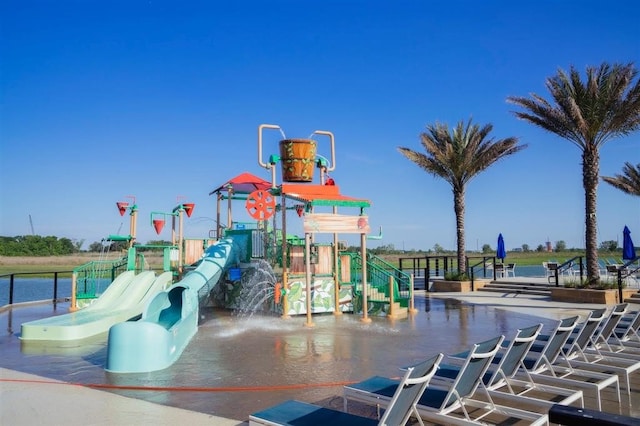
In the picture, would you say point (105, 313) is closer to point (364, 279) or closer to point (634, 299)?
point (364, 279)

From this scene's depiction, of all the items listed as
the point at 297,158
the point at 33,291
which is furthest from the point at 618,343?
the point at 33,291

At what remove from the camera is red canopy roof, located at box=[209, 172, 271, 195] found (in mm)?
18250

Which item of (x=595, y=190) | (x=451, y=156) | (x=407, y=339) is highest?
(x=451, y=156)

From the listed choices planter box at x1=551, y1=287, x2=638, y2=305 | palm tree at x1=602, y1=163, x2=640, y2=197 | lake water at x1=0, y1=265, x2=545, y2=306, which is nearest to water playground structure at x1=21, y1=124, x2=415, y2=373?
planter box at x1=551, y1=287, x2=638, y2=305

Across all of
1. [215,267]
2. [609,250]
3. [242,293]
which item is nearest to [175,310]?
[215,267]

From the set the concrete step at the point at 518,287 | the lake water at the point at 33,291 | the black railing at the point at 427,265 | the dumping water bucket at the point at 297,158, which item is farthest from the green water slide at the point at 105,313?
the concrete step at the point at 518,287

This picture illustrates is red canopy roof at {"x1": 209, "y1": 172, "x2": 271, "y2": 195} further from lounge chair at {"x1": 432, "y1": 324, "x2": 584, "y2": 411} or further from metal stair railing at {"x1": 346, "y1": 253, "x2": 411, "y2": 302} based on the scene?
lounge chair at {"x1": 432, "y1": 324, "x2": 584, "y2": 411}

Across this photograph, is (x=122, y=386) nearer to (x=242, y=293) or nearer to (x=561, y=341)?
(x=561, y=341)

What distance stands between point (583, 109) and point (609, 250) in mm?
59900

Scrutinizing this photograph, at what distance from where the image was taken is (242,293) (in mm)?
16359

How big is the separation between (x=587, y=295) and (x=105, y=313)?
15.8 metres

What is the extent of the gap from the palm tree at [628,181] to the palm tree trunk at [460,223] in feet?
37.1

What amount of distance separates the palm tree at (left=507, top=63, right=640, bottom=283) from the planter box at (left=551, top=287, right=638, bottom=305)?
0.69 m

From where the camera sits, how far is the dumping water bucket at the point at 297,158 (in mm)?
14555
